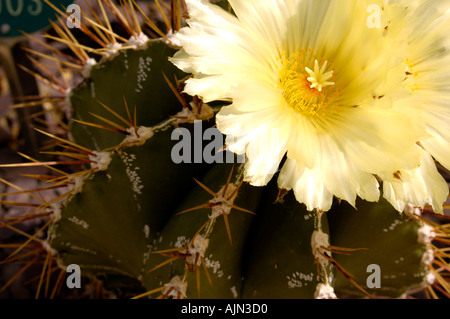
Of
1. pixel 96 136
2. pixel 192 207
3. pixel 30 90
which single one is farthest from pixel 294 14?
pixel 30 90

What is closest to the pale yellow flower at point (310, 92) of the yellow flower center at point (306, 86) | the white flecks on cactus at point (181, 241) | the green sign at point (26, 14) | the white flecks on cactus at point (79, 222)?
the yellow flower center at point (306, 86)

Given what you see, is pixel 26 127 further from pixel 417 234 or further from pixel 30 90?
pixel 417 234

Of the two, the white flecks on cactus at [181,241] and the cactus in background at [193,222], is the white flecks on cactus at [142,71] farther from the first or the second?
the white flecks on cactus at [181,241]

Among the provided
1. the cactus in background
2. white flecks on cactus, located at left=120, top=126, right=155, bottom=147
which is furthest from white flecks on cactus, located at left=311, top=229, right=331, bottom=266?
white flecks on cactus, located at left=120, top=126, right=155, bottom=147

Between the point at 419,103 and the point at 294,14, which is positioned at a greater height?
the point at 294,14

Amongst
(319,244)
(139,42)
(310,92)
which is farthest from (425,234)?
(139,42)

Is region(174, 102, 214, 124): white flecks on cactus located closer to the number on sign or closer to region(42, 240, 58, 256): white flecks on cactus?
region(42, 240, 58, 256): white flecks on cactus

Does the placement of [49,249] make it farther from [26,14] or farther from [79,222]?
[26,14]

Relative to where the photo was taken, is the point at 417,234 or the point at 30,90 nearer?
the point at 417,234
